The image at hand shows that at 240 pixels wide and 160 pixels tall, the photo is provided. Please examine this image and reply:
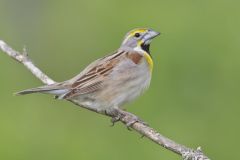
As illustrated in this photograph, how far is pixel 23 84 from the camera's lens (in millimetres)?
15750

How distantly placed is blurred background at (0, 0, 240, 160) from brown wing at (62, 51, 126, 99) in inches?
124

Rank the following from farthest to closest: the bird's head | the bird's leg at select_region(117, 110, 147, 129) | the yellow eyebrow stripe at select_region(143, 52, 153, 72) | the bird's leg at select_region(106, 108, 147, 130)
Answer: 1. the bird's head
2. the yellow eyebrow stripe at select_region(143, 52, 153, 72)
3. the bird's leg at select_region(106, 108, 147, 130)
4. the bird's leg at select_region(117, 110, 147, 129)

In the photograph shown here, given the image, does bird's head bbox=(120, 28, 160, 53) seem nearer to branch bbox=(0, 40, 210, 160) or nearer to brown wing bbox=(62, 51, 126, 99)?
brown wing bbox=(62, 51, 126, 99)

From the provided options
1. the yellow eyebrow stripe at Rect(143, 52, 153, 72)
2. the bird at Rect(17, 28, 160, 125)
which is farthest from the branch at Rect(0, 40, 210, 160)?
the yellow eyebrow stripe at Rect(143, 52, 153, 72)

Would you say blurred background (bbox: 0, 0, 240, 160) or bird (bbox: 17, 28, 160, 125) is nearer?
bird (bbox: 17, 28, 160, 125)

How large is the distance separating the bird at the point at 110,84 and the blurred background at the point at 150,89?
3176mm

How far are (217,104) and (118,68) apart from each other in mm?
4562

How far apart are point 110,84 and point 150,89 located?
4116 mm

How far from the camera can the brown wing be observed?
10742 millimetres

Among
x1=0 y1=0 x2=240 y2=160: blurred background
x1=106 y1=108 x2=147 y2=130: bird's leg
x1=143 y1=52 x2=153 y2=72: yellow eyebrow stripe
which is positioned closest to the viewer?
x1=106 y1=108 x2=147 y2=130: bird's leg

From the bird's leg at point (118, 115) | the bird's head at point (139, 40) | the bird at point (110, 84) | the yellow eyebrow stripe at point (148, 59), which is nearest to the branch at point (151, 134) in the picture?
the bird's leg at point (118, 115)

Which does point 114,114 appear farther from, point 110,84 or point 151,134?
point 151,134

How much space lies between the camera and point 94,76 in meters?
10.9

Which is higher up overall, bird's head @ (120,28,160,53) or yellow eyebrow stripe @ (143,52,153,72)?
bird's head @ (120,28,160,53)
